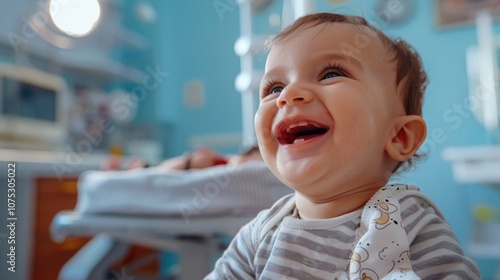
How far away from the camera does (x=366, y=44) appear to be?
1.56ft

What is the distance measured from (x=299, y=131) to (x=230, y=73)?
5.24ft

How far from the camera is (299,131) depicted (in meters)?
0.46

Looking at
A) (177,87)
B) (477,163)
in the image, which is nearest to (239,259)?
(477,163)

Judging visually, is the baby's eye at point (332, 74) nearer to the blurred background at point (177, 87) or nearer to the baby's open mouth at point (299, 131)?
the baby's open mouth at point (299, 131)

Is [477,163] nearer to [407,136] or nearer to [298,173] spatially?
[407,136]

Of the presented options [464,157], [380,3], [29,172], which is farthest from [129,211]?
[380,3]

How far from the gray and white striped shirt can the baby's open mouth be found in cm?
9

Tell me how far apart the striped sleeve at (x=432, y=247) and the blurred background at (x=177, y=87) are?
41 centimetres

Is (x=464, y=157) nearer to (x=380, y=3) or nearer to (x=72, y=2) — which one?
(x=380, y=3)

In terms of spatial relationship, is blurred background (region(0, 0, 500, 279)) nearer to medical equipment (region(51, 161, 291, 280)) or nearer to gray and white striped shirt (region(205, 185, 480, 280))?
medical equipment (region(51, 161, 291, 280))
